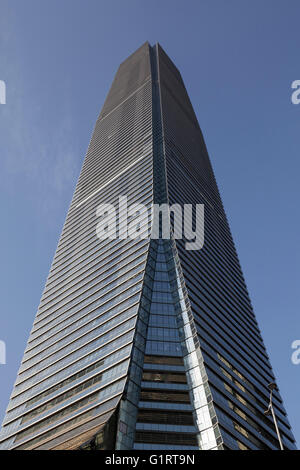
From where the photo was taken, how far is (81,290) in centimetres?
10019

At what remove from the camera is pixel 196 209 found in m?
120

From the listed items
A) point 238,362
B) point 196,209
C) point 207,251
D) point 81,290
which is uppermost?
point 196,209

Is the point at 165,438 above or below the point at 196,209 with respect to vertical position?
below

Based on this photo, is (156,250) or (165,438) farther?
(156,250)

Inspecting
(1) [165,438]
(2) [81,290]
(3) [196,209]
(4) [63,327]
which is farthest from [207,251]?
(1) [165,438]

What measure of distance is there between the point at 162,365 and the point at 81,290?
38653mm

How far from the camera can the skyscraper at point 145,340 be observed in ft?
196

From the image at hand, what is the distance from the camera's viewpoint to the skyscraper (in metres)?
59.9

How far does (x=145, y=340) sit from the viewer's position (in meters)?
71.1

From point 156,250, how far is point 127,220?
785 inches

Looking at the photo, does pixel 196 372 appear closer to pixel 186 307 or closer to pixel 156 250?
pixel 186 307
